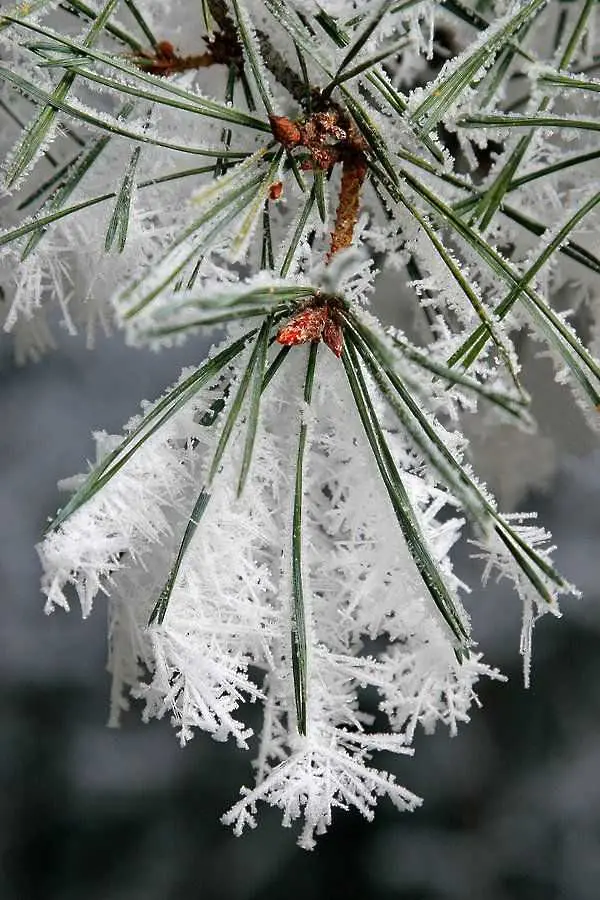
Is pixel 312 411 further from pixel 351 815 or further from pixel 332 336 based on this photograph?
pixel 351 815

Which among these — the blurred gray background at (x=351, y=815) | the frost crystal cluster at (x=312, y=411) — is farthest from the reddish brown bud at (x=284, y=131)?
the blurred gray background at (x=351, y=815)

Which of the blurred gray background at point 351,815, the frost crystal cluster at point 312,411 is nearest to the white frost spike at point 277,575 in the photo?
the frost crystal cluster at point 312,411

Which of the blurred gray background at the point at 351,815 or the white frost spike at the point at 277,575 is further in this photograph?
the blurred gray background at the point at 351,815

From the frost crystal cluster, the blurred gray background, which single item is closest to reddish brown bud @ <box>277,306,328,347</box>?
the frost crystal cluster

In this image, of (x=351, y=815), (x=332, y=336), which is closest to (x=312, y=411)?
(x=332, y=336)

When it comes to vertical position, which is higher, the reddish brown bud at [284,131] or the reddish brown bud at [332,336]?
the reddish brown bud at [284,131]

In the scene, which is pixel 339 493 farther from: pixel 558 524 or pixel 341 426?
pixel 558 524

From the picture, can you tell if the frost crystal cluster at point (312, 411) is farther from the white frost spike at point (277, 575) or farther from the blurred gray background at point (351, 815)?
the blurred gray background at point (351, 815)

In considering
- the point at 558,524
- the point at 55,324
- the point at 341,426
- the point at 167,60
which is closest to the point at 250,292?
the point at 341,426

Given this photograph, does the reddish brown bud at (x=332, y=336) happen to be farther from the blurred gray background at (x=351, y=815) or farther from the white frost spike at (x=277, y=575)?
the blurred gray background at (x=351, y=815)
